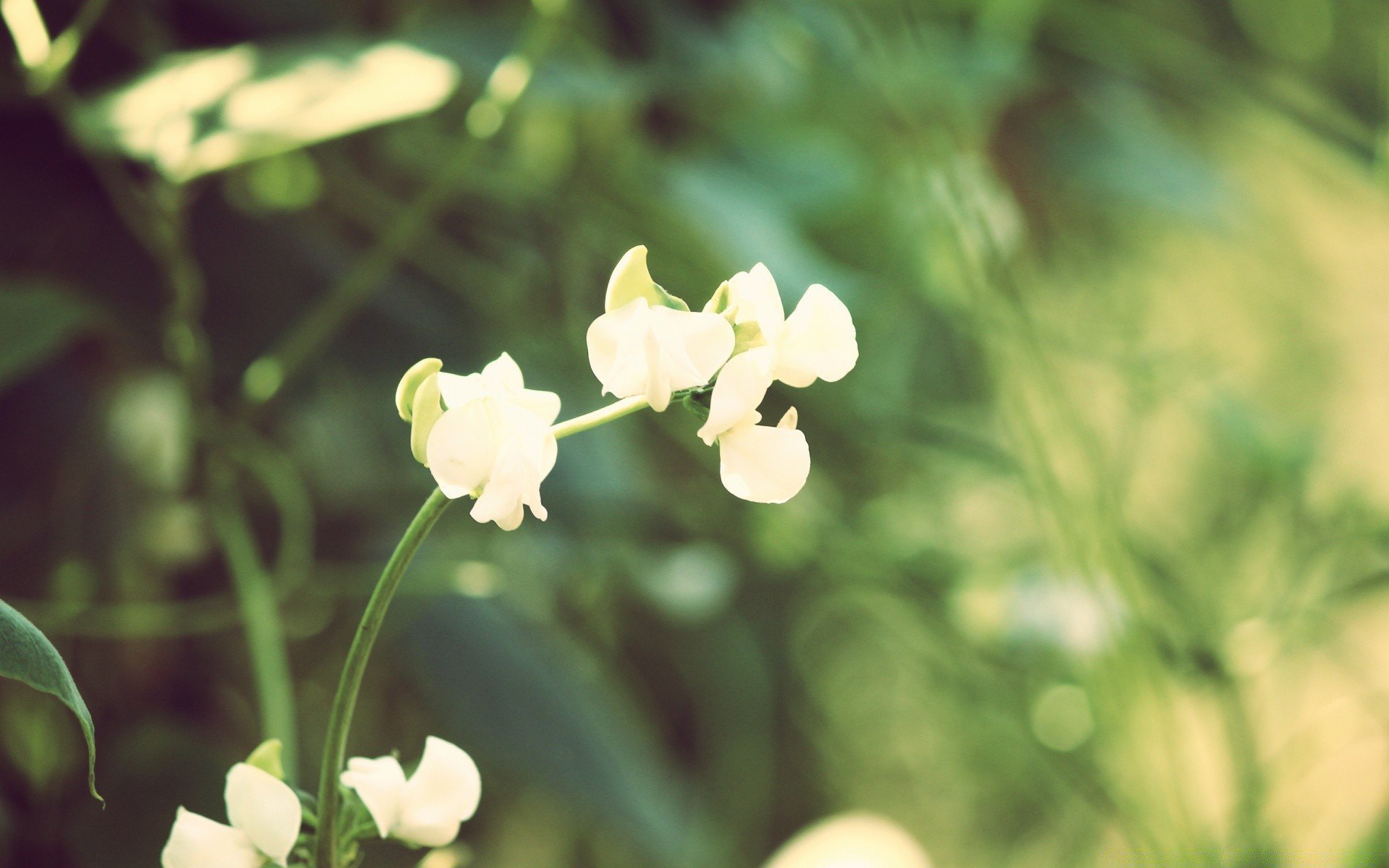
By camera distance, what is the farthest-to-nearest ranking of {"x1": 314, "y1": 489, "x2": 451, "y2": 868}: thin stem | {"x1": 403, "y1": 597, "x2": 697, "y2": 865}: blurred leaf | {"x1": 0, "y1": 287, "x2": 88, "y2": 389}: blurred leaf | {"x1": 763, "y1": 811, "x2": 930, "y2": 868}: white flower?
{"x1": 763, "y1": 811, "x2": 930, "y2": 868}: white flower → {"x1": 403, "y1": 597, "x2": 697, "y2": 865}: blurred leaf → {"x1": 0, "y1": 287, "x2": 88, "y2": 389}: blurred leaf → {"x1": 314, "y1": 489, "x2": 451, "y2": 868}: thin stem

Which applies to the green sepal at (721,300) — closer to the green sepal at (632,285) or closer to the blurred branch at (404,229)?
the green sepal at (632,285)

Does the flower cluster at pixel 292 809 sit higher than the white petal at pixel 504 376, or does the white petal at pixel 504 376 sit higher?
the white petal at pixel 504 376

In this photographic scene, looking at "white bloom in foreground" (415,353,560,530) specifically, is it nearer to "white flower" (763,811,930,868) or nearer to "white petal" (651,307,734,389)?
"white petal" (651,307,734,389)

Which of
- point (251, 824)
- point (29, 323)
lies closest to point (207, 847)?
Answer: point (251, 824)

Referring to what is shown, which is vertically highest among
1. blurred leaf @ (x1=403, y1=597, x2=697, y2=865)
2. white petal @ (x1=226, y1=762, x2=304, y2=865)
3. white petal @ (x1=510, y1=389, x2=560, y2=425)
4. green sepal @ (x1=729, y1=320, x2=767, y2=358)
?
green sepal @ (x1=729, y1=320, x2=767, y2=358)

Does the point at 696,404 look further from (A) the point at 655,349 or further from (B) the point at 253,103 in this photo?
(B) the point at 253,103

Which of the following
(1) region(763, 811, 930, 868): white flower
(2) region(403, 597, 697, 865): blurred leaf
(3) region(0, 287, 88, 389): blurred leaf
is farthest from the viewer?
(1) region(763, 811, 930, 868): white flower

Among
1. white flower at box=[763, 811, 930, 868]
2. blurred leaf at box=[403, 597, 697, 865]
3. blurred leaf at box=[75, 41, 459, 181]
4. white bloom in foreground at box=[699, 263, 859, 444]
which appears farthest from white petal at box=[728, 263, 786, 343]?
white flower at box=[763, 811, 930, 868]

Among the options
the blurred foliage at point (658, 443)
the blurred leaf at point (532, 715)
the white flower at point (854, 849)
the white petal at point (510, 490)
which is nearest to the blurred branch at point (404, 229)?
the blurred foliage at point (658, 443)
